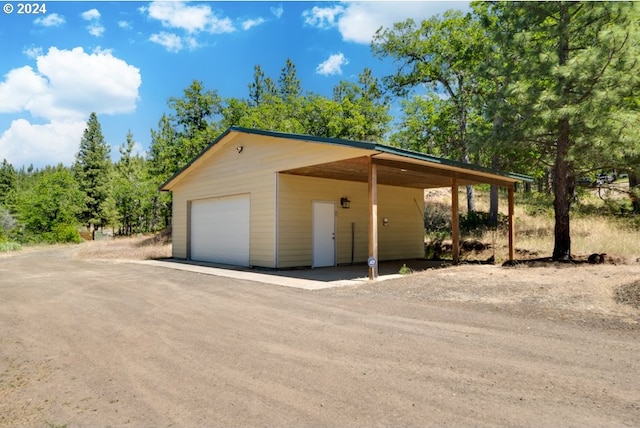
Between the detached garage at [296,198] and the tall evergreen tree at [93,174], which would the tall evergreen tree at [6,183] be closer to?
the tall evergreen tree at [93,174]

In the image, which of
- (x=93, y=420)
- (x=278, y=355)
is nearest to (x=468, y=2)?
(x=278, y=355)

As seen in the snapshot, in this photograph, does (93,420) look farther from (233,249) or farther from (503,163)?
(503,163)

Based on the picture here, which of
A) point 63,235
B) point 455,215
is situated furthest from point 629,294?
point 63,235

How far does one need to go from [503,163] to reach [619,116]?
528 cm

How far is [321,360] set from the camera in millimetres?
3803

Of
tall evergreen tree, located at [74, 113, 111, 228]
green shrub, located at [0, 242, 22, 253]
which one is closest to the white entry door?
green shrub, located at [0, 242, 22, 253]

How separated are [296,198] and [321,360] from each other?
788cm

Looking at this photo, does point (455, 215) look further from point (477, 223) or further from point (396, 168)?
point (477, 223)

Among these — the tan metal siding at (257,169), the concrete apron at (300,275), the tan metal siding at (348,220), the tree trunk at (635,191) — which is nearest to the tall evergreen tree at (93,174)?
the tan metal siding at (257,169)

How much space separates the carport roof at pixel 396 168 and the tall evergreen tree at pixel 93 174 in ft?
89.2

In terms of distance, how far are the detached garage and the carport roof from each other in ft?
0.10

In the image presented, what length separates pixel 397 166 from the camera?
9.88 meters

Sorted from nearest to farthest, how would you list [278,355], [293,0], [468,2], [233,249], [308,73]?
[278,355], [293,0], [233,249], [468,2], [308,73]

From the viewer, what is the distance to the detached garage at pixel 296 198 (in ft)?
32.9
